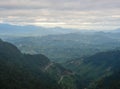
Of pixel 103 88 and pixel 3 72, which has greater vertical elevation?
pixel 3 72

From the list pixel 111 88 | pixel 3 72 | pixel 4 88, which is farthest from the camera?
pixel 3 72

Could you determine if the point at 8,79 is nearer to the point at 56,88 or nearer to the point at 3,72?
the point at 3,72

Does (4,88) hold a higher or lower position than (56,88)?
higher

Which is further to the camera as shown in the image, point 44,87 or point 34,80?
point 34,80

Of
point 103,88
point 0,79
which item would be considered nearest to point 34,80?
point 0,79

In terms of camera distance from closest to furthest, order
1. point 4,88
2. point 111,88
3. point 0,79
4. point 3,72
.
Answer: point 4,88, point 0,79, point 111,88, point 3,72

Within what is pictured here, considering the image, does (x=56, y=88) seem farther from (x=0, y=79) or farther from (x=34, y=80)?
(x=0, y=79)

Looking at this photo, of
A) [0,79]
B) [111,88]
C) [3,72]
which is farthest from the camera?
[3,72]

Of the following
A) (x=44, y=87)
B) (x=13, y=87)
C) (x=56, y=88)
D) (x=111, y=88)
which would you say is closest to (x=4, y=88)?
(x=13, y=87)

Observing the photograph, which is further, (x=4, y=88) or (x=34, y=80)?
(x=34, y=80)
